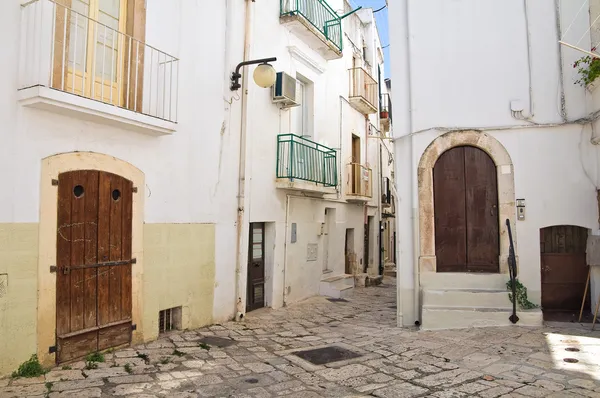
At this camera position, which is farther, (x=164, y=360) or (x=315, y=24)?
(x=315, y=24)

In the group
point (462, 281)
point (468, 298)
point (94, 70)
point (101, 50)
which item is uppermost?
A: point (101, 50)

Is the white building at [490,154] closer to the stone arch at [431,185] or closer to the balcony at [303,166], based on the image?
the stone arch at [431,185]

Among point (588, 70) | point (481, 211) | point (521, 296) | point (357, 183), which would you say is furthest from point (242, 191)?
point (357, 183)

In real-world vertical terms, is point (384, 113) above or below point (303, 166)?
above

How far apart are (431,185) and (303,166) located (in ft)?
11.0

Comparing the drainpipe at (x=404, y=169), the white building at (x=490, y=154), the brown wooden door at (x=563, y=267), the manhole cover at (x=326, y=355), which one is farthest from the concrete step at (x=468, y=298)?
the manhole cover at (x=326, y=355)

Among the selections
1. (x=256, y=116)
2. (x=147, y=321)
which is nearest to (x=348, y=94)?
(x=256, y=116)

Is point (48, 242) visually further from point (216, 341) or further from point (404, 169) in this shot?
point (404, 169)

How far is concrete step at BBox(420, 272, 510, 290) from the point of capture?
7.77 metres

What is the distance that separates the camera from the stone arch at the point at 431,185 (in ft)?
26.0

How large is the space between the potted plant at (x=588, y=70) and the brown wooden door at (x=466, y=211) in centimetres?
192

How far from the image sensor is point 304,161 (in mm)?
10695

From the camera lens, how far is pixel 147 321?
6.54 meters

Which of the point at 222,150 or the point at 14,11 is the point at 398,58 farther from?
the point at 14,11
